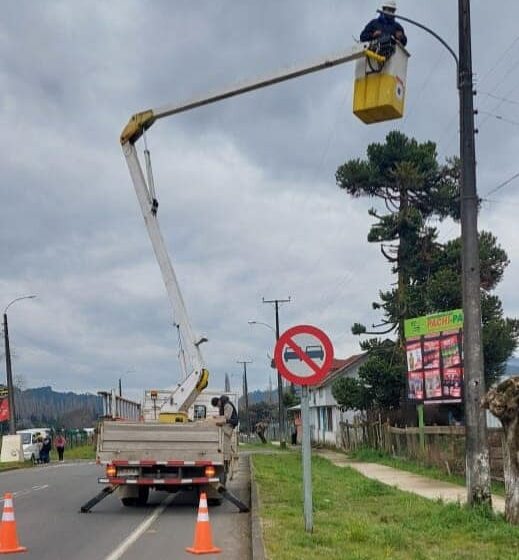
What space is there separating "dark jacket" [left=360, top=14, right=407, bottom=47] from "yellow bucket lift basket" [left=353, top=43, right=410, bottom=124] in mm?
340

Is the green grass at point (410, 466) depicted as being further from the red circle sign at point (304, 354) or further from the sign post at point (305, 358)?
the red circle sign at point (304, 354)

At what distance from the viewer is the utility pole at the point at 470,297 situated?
11.8 meters

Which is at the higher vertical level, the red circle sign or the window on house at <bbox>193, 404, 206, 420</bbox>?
the red circle sign

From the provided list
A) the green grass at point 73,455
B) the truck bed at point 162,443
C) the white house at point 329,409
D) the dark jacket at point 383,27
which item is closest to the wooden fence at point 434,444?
the truck bed at point 162,443

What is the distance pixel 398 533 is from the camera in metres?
10.2

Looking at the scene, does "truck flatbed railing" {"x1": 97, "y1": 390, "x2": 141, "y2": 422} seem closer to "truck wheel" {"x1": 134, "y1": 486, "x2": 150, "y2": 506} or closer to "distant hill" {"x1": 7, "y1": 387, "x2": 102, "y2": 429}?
"truck wheel" {"x1": 134, "y1": 486, "x2": 150, "y2": 506}

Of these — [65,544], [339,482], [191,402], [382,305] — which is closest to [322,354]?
[65,544]

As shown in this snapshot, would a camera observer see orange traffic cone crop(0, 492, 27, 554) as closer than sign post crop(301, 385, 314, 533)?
No

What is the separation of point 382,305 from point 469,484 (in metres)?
25.3

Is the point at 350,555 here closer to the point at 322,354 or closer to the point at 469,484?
the point at 322,354

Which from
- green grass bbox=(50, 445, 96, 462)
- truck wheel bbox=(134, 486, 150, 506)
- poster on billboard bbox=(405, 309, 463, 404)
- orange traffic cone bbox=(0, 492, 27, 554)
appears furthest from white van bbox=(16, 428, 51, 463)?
orange traffic cone bbox=(0, 492, 27, 554)

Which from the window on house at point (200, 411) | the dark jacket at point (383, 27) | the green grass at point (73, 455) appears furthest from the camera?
the green grass at point (73, 455)

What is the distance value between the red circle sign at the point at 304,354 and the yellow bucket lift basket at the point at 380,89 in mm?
3023

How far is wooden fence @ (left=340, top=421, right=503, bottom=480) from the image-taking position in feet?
57.2
